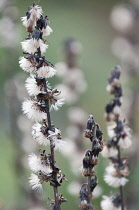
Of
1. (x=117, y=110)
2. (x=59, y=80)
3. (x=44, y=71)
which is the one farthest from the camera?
(x=59, y=80)

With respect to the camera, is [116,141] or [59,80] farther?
[59,80]

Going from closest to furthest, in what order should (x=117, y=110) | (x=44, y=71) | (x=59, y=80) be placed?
(x=44, y=71) → (x=117, y=110) → (x=59, y=80)

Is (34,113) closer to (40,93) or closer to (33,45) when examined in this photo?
(40,93)

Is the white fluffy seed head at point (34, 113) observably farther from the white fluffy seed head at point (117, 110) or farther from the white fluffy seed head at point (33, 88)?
the white fluffy seed head at point (117, 110)

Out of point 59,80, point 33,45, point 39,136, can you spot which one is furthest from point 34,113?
point 59,80

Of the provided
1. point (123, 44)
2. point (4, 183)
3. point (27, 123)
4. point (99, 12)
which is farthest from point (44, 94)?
point (99, 12)

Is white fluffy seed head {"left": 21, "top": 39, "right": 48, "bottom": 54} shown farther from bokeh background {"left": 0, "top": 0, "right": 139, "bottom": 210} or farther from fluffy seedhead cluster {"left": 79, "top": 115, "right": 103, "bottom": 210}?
bokeh background {"left": 0, "top": 0, "right": 139, "bottom": 210}

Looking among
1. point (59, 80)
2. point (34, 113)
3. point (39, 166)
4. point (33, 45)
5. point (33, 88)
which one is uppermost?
point (59, 80)

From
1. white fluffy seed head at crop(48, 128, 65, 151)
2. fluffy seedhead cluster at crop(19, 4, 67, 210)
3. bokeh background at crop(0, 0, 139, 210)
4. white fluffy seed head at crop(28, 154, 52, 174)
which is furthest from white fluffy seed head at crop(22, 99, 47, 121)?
bokeh background at crop(0, 0, 139, 210)

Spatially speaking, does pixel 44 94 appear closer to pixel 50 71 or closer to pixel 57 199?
pixel 50 71
